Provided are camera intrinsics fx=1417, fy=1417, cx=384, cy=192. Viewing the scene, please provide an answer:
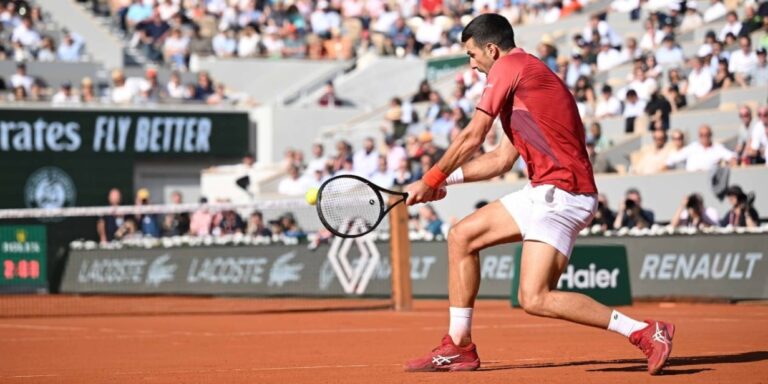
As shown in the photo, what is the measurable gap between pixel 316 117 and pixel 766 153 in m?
14.6

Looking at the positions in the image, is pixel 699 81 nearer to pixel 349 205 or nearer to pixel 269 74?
pixel 269 74

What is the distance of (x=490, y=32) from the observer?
862cm

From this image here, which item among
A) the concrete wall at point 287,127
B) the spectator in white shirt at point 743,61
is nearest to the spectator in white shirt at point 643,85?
the spectator in white shirt at point 743,61

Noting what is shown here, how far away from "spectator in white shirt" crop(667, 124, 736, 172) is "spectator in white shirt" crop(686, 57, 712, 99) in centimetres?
302

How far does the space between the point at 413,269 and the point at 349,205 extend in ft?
43.9

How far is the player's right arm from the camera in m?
8.84

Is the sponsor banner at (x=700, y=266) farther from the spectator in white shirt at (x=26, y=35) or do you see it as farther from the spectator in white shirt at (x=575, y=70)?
the spectator in white shirt at (x=26, y=35)

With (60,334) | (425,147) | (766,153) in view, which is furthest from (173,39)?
(60,334)

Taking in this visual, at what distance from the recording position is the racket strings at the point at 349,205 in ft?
29.2

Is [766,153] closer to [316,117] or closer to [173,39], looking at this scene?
[316,117]

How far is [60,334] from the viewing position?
49.6 ft

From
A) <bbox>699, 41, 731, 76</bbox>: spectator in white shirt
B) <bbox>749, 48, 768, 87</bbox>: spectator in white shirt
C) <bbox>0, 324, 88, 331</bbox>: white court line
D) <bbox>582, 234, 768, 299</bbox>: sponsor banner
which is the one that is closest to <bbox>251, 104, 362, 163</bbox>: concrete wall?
<bbox>699, 41, 731, 76</bbox>: spectator in white shirt

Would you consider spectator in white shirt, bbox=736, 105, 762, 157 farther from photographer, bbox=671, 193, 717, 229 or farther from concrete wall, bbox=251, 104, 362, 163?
concrete wall, bbox=251, 104, 362, 163

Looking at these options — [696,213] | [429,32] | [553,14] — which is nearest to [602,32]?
[553,14]
